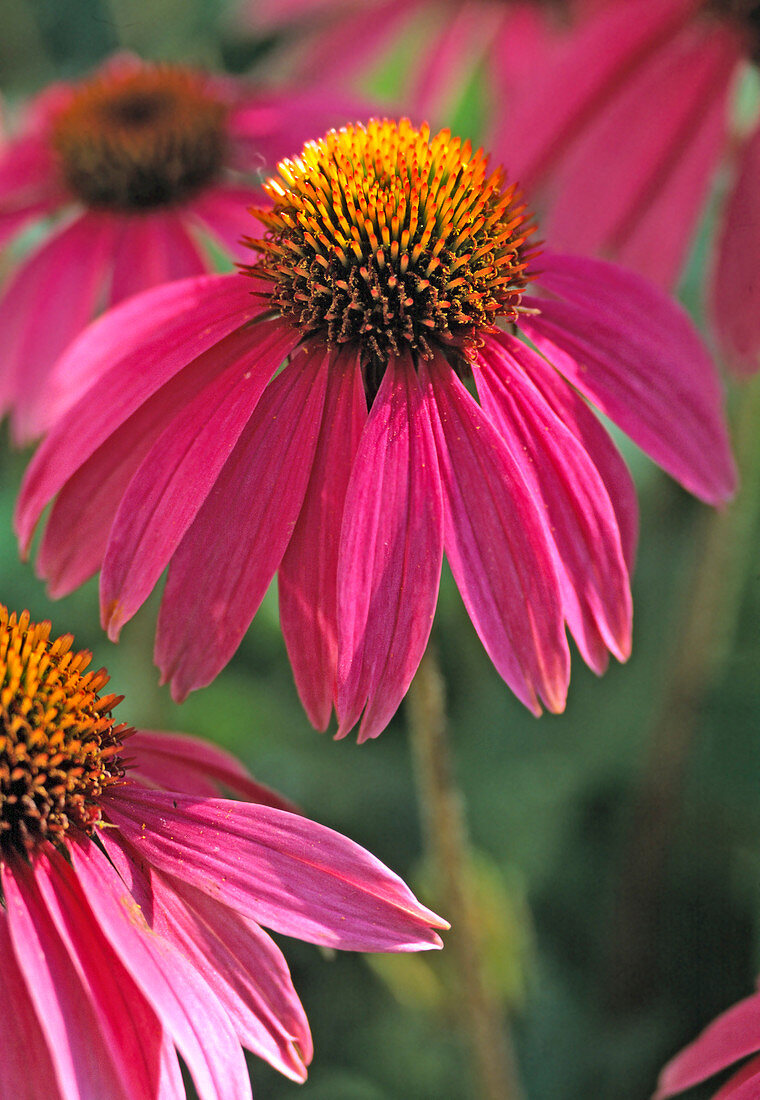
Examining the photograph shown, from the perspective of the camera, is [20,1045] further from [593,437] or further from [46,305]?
[46,305]

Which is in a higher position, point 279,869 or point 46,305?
point 46,305

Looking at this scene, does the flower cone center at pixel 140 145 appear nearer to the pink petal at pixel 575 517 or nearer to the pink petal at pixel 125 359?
the pink petal at pixel 125 359

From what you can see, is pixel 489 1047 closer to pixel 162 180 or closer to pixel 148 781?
pixel 148 781

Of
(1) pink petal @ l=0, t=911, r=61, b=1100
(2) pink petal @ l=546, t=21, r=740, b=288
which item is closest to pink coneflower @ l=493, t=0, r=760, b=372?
(2) pink petal @ l=546, t=21, r=740, b=288

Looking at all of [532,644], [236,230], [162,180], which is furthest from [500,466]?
[162,180]

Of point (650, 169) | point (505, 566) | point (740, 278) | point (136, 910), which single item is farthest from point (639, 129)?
point (136, 910)
